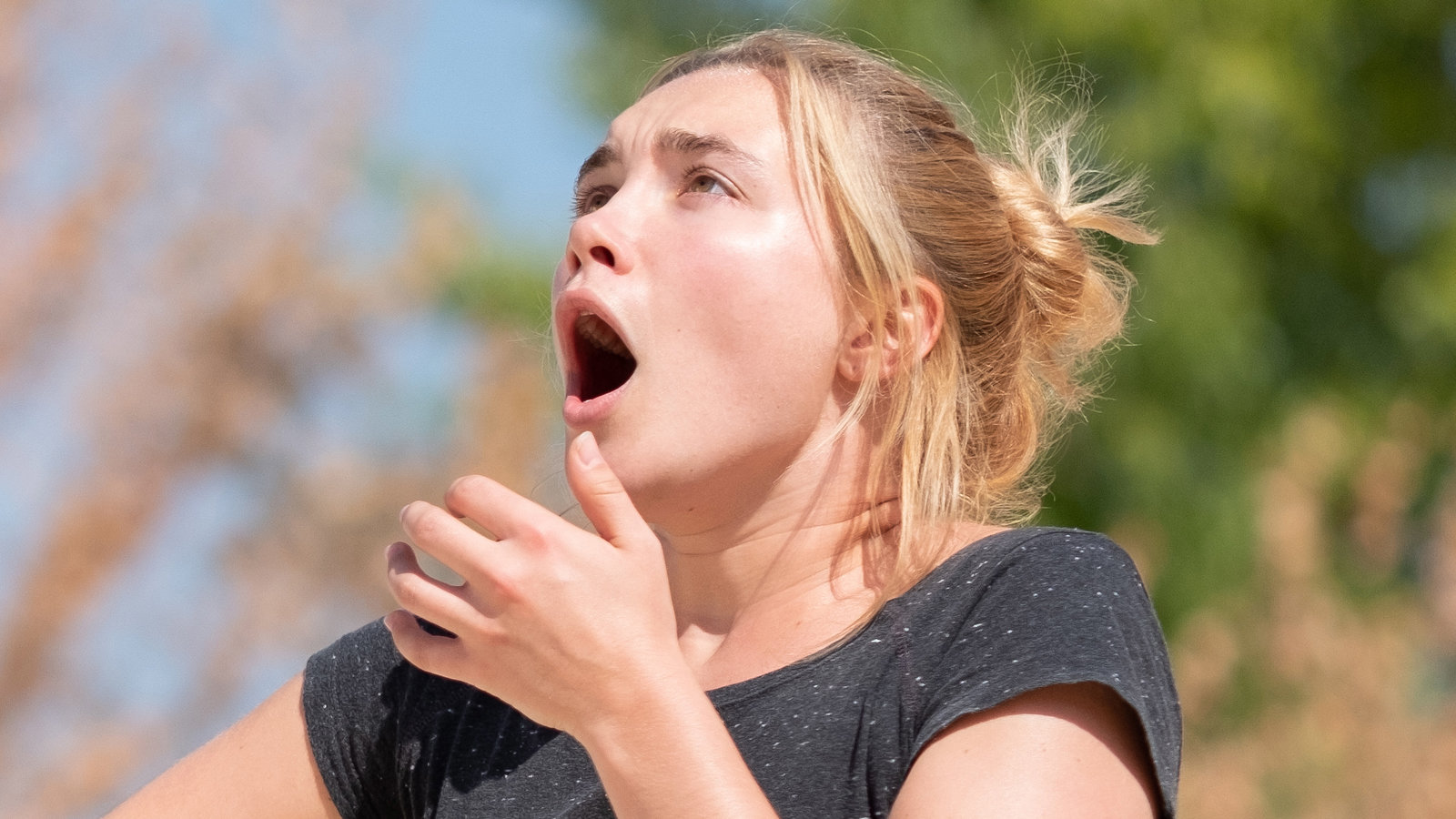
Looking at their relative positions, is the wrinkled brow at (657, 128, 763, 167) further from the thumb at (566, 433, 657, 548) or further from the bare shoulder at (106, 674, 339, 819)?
the bare shoulder at (106, 674, 339, 819)

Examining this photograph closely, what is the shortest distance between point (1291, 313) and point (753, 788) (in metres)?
7.07

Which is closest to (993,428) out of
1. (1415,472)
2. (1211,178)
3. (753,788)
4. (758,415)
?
(758,415)

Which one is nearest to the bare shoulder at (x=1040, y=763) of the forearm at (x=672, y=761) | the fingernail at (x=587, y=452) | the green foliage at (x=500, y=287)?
the forearm at (x=672, y=761)

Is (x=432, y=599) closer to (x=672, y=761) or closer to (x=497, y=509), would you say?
(x=497, y=509)

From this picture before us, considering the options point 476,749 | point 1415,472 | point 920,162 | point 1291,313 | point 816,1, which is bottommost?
point 1415,472

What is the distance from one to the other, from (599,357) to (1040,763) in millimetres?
903

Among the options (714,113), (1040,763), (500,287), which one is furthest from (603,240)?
(500,287)

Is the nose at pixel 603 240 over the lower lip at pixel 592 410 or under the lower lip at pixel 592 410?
over

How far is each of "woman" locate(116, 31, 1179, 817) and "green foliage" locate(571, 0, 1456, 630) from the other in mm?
4462

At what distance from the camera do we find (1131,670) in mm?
1434

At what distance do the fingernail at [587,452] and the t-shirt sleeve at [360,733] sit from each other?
0.61 meters

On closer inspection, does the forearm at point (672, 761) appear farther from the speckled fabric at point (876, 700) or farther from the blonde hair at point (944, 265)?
the blonde hair at point (944, 265)

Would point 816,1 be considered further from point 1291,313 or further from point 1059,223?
point 1059,223

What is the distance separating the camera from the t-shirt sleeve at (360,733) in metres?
1.95
